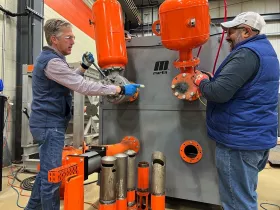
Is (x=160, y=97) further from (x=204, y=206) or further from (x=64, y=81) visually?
(x=204, y=206)

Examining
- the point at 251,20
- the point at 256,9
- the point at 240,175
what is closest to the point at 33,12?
the point at 251,20

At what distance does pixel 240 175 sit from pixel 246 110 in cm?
32

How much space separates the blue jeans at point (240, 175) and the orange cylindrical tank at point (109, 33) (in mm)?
955

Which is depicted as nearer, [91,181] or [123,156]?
[123,156]

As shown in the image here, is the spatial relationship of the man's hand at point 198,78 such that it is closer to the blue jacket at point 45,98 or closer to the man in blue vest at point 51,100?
the man in blue vest at point 51,100

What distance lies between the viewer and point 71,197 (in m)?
1.01

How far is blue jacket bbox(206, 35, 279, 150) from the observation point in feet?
3.68

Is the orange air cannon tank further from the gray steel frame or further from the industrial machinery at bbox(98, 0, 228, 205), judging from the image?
the gray steel frame

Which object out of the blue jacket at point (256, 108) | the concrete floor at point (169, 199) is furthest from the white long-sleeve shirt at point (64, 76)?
the concrete floor at point (169, 199)

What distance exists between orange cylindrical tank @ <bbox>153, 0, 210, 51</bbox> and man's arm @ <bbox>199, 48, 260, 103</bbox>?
13.2 inches

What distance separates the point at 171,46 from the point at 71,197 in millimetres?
1028

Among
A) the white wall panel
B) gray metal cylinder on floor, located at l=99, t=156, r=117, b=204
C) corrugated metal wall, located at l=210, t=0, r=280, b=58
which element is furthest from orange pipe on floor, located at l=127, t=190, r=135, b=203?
corrugated metal wall, located at l=210, t=0, r=280, b=58

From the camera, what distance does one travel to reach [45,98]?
1.42 meters

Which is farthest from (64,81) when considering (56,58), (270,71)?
(270,71)
